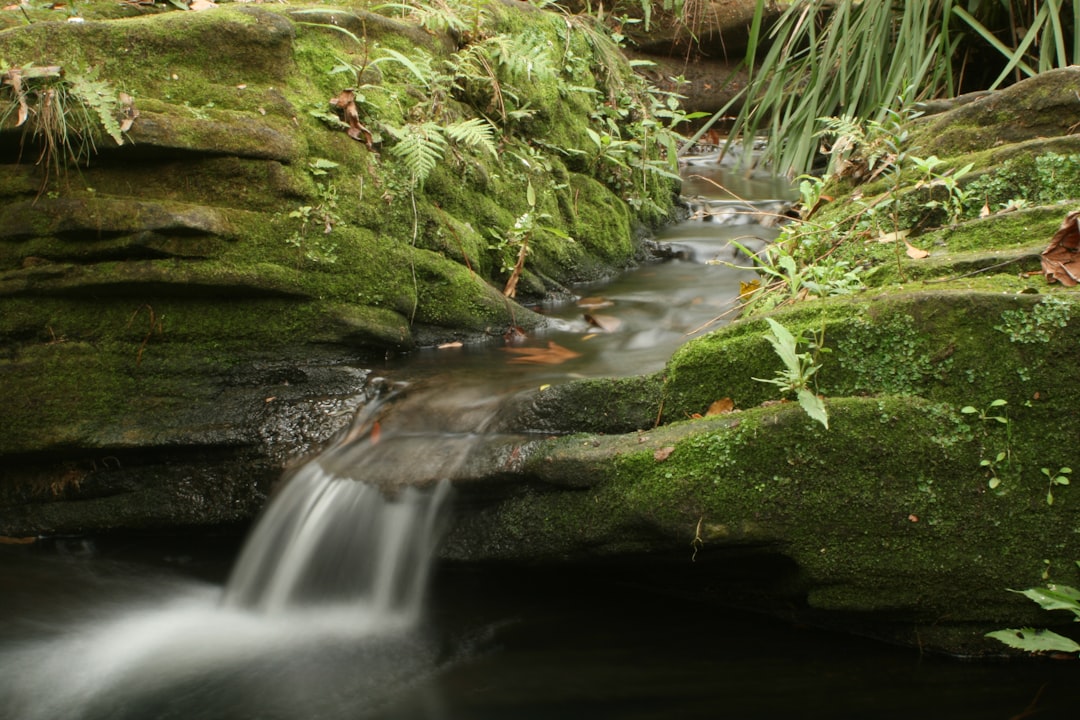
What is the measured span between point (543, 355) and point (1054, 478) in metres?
2.71

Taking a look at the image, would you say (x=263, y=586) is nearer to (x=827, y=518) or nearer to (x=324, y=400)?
(x=324, y=400)

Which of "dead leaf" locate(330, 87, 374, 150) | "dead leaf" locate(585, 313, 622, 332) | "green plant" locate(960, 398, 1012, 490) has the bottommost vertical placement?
"dead leaf" locate(585, 313, 622, 332)

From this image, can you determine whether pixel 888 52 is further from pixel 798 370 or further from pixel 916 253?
pixel 798 370

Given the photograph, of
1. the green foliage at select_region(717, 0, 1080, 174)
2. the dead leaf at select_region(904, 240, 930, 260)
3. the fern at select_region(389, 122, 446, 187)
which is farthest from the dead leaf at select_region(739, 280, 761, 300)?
the green foliage at select_region(717, 0, 1080, 174)

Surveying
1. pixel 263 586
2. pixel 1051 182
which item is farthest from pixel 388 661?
pixel 1051 182

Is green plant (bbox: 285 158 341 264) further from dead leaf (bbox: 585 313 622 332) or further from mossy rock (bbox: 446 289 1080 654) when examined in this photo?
mossy rock (bbox: 446 289 1080 654)

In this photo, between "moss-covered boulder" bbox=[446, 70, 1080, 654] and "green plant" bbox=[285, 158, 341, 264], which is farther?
"green plant" bbox=[285, 158, 341, 264]

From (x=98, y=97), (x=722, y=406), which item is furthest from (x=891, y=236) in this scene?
(x=98, y=97)

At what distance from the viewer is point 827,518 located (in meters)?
2.70

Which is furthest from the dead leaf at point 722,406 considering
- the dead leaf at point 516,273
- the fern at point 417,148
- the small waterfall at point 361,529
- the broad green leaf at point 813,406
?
the dead leaf at point 516,273

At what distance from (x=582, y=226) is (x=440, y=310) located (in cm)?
205

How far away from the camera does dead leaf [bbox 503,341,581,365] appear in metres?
4.61

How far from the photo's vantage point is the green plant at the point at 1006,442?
2.59m

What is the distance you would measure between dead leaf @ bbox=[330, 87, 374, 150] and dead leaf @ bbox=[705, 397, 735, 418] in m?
2.83
